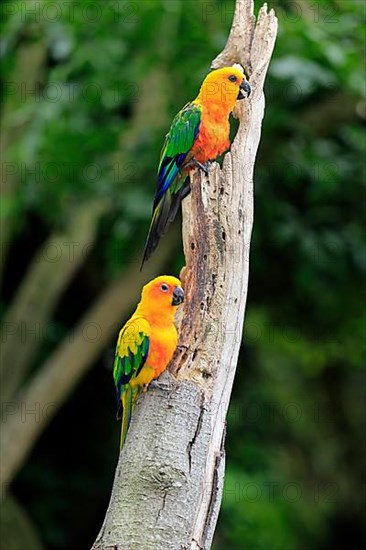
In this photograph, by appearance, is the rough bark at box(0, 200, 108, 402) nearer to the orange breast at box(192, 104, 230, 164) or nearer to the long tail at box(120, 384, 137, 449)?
the orange breast at box(192, 104, 230, 164)

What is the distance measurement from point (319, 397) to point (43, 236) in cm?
302

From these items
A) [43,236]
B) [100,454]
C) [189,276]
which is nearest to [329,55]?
[189,276]

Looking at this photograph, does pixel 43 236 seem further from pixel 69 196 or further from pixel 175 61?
pixel 175 61

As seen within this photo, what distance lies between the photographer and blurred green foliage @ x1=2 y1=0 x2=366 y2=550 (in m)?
4.52

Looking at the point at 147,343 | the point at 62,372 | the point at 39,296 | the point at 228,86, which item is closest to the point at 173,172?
the point at 228,86

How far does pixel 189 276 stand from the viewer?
2416 millimetres

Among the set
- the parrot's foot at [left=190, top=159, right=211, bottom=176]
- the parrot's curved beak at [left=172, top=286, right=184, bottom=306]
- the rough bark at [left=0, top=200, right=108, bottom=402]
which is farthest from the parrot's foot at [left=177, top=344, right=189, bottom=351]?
the rough bark at [left=0, top=200, right=108, bottom=402]

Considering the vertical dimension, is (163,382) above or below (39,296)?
below

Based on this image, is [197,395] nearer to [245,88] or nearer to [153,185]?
[245,88]

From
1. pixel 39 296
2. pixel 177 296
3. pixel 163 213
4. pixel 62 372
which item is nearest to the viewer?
pixel 177 296

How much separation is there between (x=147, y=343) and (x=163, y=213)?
56cm

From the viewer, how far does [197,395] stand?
2221 millimetres

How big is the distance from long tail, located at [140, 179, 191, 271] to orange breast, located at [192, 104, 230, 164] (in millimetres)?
101

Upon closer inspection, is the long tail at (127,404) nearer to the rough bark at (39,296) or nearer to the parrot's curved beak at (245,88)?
the parrot's curved beak at (245,88)
